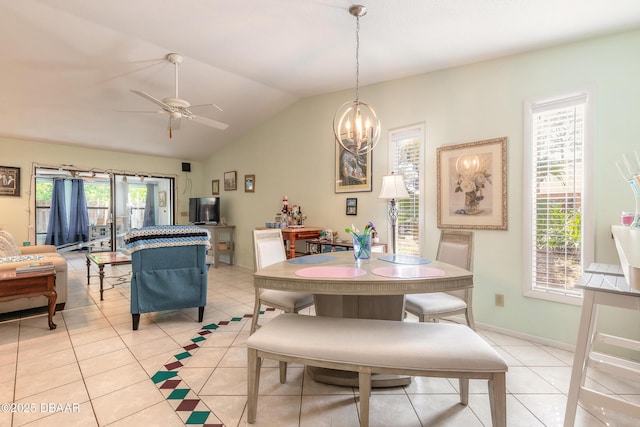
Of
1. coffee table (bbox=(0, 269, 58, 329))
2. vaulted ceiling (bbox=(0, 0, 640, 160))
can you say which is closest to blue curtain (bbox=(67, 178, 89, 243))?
vaulted ceiling (bbox=(0, 0, 640, 160))

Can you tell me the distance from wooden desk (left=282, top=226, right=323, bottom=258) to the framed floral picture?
1766 millimetres

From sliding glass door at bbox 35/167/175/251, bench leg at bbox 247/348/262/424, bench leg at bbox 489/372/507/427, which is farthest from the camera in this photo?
sliding glass door at bbox 35/167/175/251

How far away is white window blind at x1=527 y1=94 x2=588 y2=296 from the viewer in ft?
7.77

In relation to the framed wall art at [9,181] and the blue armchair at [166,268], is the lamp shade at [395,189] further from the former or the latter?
the framed wall art at [9,181]

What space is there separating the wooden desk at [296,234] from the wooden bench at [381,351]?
236cm

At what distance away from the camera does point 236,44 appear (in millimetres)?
2938

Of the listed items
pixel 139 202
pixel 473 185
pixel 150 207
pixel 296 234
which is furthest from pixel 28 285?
pixel 150 207

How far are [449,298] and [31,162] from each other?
670 centimetres

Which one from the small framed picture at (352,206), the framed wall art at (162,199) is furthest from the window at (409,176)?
the framed wall art at (162,199)

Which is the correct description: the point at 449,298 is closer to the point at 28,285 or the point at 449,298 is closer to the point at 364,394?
the point at 364,394

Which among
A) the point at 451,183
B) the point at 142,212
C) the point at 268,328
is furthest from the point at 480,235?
the point at 142,212

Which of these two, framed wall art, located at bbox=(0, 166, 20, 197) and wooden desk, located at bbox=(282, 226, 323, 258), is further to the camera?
framed wall art, located at bbox=(0, 166, 20, 197)

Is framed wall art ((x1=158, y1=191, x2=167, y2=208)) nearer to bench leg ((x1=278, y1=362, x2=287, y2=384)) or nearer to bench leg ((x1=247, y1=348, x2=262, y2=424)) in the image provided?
bench leg ((x1=278, y1=362, x2=287, y2=384))

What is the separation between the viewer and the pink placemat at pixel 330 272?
1624 mm
